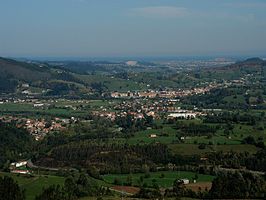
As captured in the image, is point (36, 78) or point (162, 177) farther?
point (36, 78)

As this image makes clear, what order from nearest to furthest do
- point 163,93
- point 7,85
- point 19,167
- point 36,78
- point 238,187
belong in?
1. point 238,187
2. point 19,167
3. point 163,93
4. point 7,85
5. point 36,78

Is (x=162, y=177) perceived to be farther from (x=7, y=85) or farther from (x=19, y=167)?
(x=7, y=85)

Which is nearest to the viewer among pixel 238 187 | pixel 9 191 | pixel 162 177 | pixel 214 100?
pixel 9 191

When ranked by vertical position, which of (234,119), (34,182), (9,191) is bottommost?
(234,119)

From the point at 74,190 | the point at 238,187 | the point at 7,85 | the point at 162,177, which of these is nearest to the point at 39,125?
the point at 162,177

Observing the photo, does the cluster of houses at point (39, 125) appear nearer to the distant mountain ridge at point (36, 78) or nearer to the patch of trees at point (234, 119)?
the patch of trees at point (234, 119)

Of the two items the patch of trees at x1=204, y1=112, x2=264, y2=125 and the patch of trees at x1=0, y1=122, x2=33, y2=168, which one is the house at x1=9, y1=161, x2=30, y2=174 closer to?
the patch of trees at x1=0, y1=122, x2=33, y2=168

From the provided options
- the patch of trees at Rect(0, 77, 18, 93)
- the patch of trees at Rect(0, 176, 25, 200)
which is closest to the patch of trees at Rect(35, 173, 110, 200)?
the patch of trees at Rect(0, 176, 25, 200)

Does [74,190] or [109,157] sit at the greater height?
[74,190]
